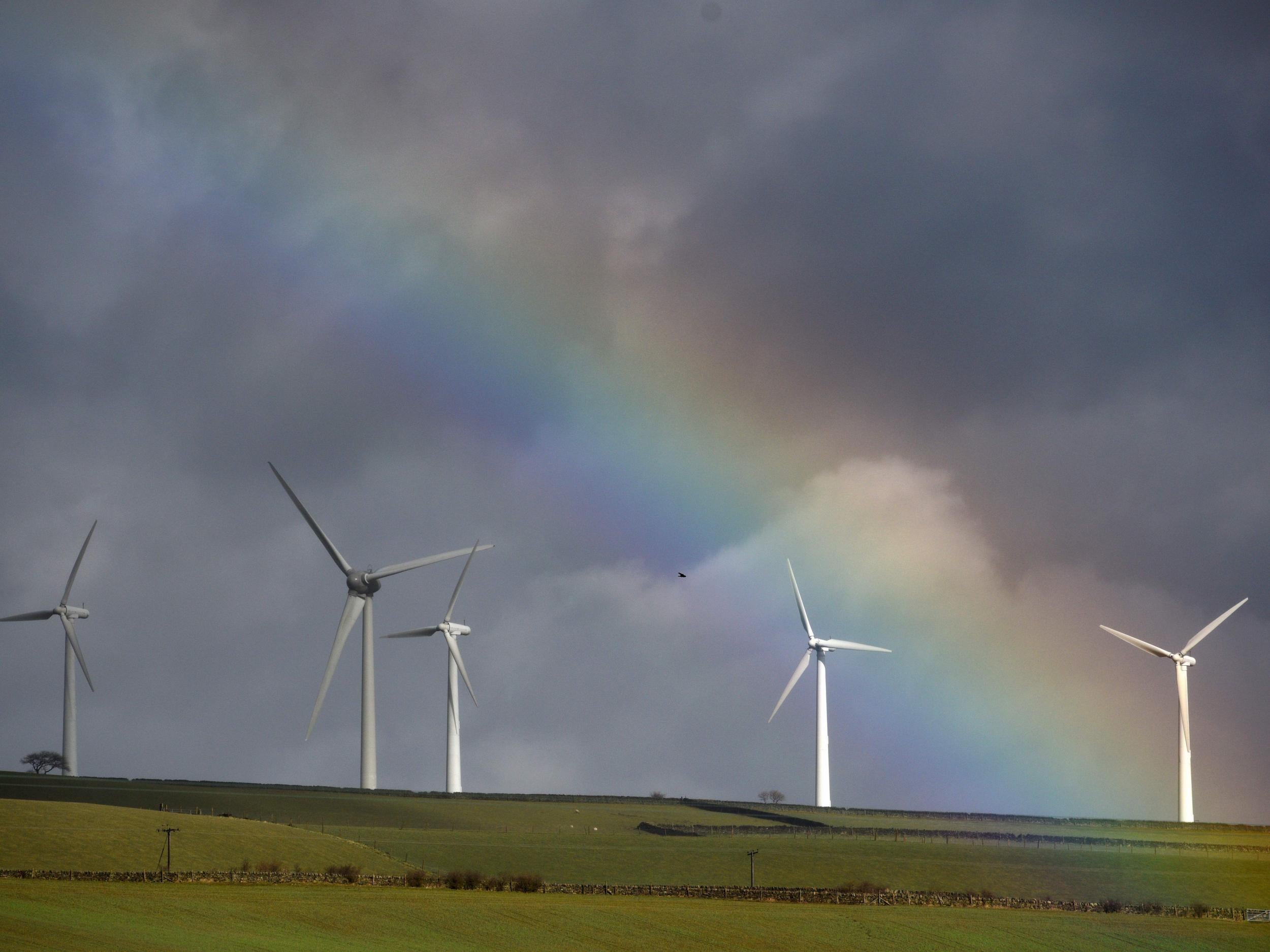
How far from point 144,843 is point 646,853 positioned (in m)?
36.7

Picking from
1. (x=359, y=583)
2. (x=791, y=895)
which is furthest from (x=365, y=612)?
(x=791, y=895)

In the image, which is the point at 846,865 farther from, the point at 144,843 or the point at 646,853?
the point at 144,843

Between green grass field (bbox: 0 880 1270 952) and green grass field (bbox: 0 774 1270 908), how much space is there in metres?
10.7

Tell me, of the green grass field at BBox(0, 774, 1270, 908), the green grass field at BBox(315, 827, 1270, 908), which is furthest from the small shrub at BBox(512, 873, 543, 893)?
the green grass field at BBox(0, 774, 1270, 908)

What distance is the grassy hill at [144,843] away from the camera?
93.4 m

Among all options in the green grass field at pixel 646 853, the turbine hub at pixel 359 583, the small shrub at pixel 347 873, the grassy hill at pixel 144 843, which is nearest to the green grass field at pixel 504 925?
the small shrub at pixel 347 873

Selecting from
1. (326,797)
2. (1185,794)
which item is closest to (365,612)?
(326,797)

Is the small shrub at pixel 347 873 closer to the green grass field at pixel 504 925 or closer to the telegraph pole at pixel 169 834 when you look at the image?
the green grass field at pixel 504 925

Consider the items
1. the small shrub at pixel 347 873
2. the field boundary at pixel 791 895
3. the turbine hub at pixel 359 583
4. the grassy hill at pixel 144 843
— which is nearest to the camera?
the grassy hill at pixel 144 843

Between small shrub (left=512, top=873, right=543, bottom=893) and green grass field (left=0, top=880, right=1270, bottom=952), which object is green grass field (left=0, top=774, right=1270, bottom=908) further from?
green grass field (left=0, top=880, right=1270, bottom=952)

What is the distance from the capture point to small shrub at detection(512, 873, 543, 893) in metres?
96.4

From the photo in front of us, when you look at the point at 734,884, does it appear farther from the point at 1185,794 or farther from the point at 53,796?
the point at 1185,794

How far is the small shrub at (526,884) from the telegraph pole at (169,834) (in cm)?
2022

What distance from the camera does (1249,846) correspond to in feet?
452
